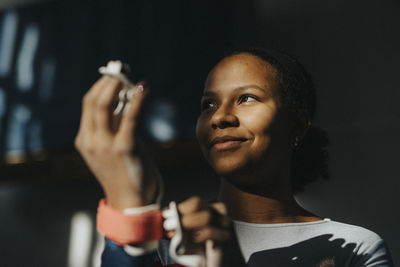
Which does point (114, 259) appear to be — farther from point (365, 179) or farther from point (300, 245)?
point (365, 179)

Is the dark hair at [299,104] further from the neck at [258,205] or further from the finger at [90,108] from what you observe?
the finger at [90,108]

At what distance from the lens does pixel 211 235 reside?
0.46m

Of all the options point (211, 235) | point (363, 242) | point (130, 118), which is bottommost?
point (363, 242)

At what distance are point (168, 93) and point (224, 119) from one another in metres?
0.92

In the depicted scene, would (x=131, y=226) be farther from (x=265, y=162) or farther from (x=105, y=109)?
(x=265, y=162)

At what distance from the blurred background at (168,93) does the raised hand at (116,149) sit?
113 cm

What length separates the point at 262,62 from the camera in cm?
79

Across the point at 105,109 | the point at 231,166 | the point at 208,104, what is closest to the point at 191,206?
the point at 105,109

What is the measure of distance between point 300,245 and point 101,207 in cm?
36

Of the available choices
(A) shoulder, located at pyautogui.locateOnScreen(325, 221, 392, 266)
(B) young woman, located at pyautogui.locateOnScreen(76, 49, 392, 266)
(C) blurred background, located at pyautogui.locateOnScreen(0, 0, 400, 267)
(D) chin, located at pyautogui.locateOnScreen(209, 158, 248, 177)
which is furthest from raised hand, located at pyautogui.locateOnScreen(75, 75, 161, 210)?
(C) blurred background, located at pyautogui.locateOnScreen(0, 0, 400, 267)

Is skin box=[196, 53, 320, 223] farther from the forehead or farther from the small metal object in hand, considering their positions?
the small metal object in hand

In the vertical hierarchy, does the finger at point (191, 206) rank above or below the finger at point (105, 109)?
below

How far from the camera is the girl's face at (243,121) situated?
70 cm

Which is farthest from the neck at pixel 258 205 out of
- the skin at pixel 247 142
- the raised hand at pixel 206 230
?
the raised hand at pixel 206 230
